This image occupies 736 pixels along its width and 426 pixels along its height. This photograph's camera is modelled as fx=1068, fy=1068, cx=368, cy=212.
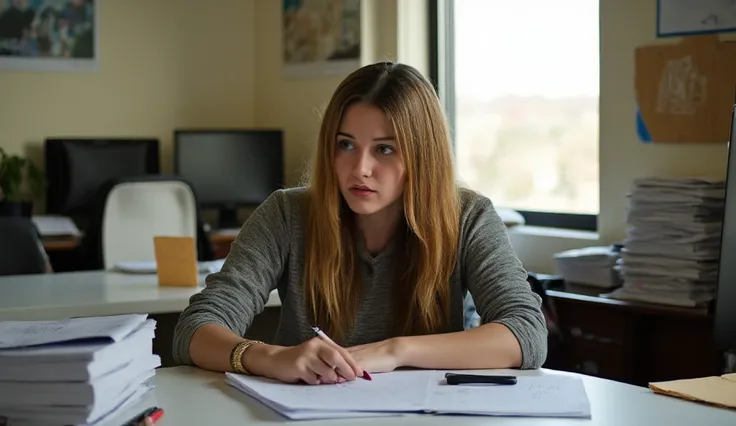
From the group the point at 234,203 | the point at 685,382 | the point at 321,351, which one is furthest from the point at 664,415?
the point at 234,203

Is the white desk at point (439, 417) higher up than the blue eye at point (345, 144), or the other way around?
the blue eye at point (345, 144)

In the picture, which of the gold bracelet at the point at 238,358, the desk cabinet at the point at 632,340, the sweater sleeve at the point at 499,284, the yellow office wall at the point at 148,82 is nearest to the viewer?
the gold bracelet at the point at 238,358

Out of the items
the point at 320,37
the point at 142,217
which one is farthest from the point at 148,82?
the point at 142,217

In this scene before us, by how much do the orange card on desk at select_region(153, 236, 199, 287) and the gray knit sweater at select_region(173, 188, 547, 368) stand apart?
33.0 inches

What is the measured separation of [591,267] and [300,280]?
1.57 m

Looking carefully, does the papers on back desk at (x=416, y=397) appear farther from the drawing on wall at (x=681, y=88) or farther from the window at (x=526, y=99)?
the window at (x=526, y=99)

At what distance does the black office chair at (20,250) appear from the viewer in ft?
11.0

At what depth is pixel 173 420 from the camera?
59.4 inches

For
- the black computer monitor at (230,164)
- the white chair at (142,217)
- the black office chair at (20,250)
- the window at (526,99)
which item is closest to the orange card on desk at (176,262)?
the black office chair at (20,250)

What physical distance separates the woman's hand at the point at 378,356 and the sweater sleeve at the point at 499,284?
24 cm

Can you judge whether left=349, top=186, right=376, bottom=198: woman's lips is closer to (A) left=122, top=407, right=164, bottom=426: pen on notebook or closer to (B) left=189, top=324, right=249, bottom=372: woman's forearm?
(B) left=189, top=324, right=249, bottom=372: woman's forearm

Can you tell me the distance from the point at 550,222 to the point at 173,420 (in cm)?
290

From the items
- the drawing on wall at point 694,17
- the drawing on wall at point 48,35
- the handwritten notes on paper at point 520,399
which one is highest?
the drawing on wall at point 48,35

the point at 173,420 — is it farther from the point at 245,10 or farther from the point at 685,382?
the point at 245,10
